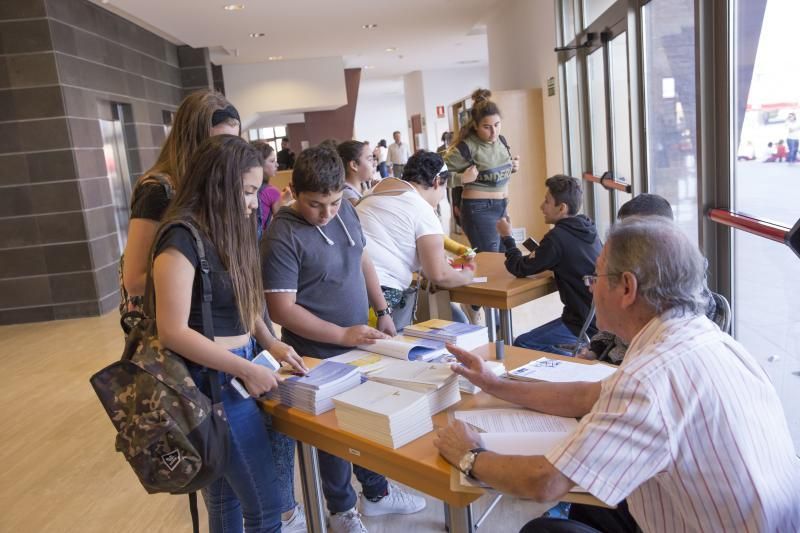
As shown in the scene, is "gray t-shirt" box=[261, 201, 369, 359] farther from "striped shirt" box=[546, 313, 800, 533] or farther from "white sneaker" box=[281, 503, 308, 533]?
"striped shirt" box=[546, 313, 800, 533]

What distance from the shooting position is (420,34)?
10.6 m

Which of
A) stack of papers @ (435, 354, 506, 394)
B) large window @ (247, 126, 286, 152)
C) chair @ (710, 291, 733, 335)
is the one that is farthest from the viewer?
large window @ (247, 126, 286, 152)

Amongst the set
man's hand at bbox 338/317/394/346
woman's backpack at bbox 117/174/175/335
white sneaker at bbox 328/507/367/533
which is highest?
woman's backpack at bbox 117/174/175/335

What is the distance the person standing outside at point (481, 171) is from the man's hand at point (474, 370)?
3195 mm

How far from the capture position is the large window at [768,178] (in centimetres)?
272

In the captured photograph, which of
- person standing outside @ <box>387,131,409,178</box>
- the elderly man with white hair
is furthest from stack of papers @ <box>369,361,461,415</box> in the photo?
person standing outside @ <box>387,131,409,178</box>

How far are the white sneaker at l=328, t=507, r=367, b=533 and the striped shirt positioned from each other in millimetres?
1404

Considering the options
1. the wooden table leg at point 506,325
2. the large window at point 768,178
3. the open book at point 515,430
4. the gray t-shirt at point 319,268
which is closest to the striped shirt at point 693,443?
the open book at point 515,430

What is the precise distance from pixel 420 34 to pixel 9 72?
639 centimetres

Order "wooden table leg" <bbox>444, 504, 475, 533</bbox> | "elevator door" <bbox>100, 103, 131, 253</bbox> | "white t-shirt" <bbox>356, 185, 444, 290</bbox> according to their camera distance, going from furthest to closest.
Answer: "elevator door" <bbox>100, 103, 131, 253</bbox>, "white t-shirt" <bbox>356, 185, 444, 290</bbox>, "wooden table leg" <bbox>444, 504, 475, 533</bbox>

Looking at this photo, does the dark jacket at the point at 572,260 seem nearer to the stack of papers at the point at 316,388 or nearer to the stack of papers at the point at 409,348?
the stack of papers at the point at 409,348

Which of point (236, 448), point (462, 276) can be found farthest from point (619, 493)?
point (462, 276)

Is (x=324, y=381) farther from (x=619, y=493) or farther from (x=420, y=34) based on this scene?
(x=420, y=34)

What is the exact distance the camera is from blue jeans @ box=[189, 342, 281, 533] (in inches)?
64.6
